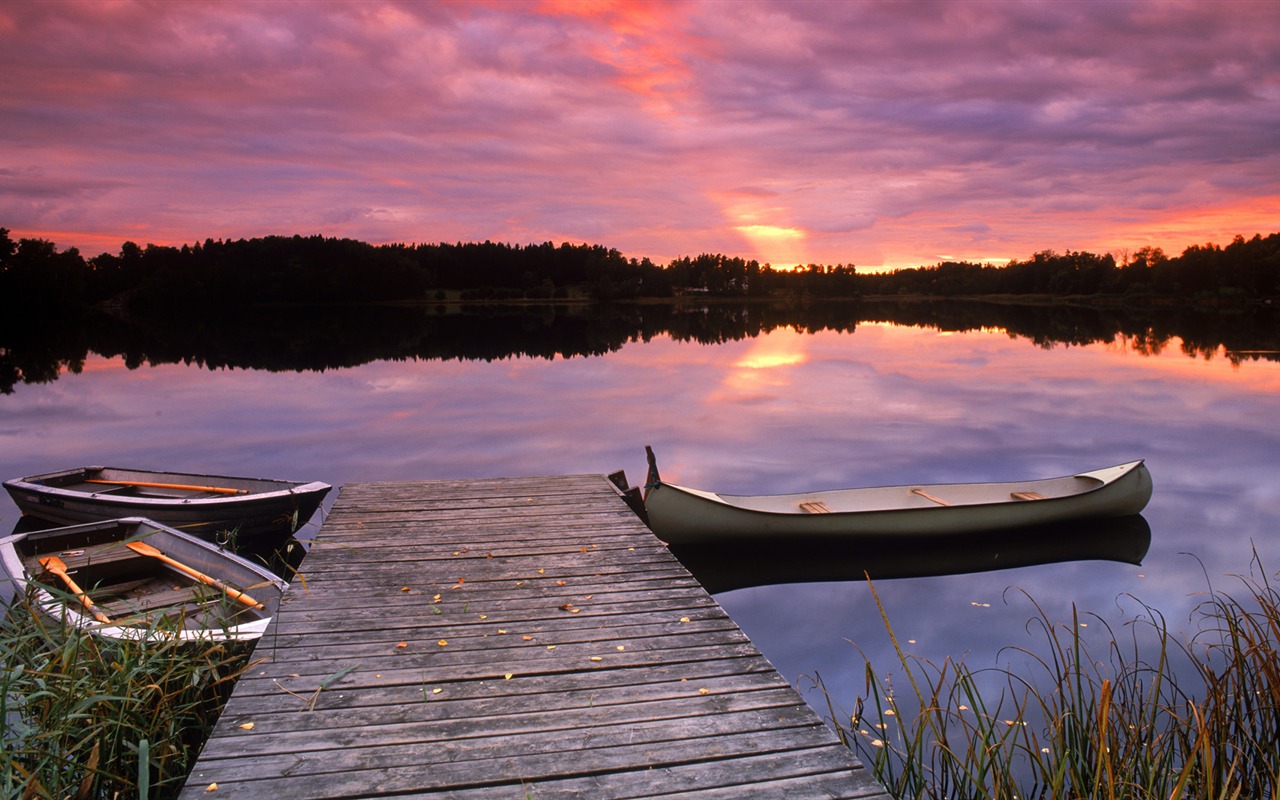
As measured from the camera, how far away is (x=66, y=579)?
18.3 feet

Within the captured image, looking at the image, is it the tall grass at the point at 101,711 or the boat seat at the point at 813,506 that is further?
the boat seat at the point at 813,506

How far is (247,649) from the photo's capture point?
15.1 ft

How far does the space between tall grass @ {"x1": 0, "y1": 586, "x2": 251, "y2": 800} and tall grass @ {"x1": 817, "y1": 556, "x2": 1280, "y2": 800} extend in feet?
10.5

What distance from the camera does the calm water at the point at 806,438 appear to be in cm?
792

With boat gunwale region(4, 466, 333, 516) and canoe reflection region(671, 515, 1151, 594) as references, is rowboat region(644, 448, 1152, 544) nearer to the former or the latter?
canoe reflection region(671, 515, 1151, 594)

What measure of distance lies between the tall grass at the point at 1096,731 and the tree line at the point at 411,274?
81357 millimetres

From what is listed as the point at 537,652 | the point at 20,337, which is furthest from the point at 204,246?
the point at 537,652

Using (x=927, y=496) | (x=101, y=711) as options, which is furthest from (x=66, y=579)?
(x=927, y=496)

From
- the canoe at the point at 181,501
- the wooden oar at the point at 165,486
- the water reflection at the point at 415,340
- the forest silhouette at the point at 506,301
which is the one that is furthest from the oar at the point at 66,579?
the forest silhouette at the point at 506,301

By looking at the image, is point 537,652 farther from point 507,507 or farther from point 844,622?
point 844,622

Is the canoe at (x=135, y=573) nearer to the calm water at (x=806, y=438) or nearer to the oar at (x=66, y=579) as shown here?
the oar at (x=66, y=579)

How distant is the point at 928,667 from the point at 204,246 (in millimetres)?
110346

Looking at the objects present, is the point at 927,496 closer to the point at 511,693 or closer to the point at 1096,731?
the point at 1096,731

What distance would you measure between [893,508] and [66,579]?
25.3 ft
